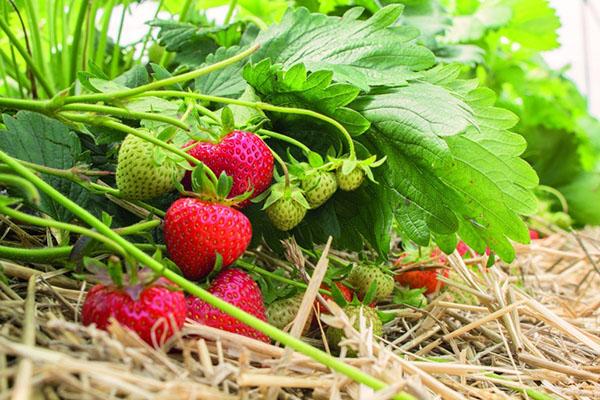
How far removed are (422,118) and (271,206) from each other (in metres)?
0.21

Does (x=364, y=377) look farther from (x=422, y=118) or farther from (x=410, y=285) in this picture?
(x=410, y=285)

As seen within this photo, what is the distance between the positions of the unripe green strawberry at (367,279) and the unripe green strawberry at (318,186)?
0.51 ft

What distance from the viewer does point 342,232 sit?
0.87 metres

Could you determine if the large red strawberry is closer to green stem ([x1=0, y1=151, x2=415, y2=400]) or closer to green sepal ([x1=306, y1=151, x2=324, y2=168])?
green sepal ([x1=306, y1=151, x2=324, y2=168])

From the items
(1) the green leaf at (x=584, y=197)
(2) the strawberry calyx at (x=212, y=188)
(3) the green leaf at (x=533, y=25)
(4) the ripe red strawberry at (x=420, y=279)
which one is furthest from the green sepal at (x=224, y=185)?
(1) the green leaf at (x=584, y=197)

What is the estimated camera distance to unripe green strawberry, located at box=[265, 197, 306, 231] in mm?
709

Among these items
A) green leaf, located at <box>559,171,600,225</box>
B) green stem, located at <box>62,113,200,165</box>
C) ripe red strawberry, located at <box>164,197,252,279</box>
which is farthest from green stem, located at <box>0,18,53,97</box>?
green leaf, located at <box>559,171,600,225</box>

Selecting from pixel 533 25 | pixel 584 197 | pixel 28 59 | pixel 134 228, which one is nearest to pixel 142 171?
pixel 134 228

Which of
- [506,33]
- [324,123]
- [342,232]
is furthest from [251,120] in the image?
[506,33]

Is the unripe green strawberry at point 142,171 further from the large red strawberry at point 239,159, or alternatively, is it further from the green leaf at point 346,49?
the green leaf at point 346,49

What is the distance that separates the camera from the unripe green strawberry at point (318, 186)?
719mm

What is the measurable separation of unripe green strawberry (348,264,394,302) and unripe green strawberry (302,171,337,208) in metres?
0.15

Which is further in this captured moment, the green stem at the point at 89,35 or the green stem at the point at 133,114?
the green stem at the point at 89,35

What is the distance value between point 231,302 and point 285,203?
122mm
